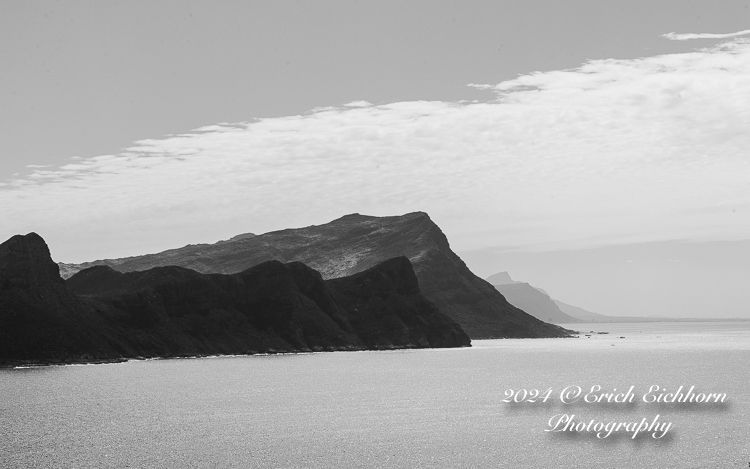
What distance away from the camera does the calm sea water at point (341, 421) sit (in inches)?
2489

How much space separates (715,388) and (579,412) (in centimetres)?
4118

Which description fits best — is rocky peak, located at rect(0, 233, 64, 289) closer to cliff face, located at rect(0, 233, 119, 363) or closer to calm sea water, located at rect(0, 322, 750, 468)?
cliff face, located at rect(0, 233, 119, 363)

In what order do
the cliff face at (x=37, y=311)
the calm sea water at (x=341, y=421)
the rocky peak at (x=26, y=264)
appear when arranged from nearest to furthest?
the calm sea water at (x=341, y=421) < the cliff face at (x=37, y=311) < the rocky peak at (x=26, y=264)

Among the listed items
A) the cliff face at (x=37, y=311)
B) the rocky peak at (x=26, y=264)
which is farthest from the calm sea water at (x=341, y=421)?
the rocky peak at (x=26, y=264)

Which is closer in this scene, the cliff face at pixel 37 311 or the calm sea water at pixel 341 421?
the calm sea water at pixel 341 421

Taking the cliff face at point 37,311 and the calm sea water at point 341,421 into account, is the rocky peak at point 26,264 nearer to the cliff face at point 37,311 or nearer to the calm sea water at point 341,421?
the cliff face at point 37,311

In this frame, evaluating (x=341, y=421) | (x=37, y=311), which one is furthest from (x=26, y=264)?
(x=341, y=421)

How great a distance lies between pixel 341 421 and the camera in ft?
278

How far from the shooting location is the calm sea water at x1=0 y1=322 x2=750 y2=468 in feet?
207

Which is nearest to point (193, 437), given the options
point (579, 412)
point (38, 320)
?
point (579, 412)

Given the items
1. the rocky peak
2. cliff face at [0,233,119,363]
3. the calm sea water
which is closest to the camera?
the calm sea water

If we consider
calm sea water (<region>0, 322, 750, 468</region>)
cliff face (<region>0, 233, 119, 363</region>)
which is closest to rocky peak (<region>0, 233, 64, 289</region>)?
cliff face (<region>0, 233, 119, 363</region>)

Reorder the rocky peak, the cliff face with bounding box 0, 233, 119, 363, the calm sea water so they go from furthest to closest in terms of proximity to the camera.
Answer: the rocky peak, the cliff face with bounding box 0, 233, 119, 363, the calm sea water

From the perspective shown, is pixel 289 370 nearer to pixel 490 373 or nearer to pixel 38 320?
pixel 490 373
